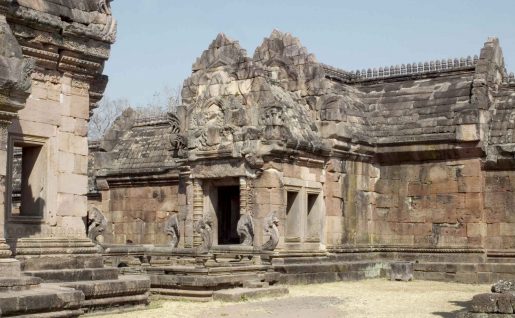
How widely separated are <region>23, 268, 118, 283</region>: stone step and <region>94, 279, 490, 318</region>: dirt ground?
25.9 inches

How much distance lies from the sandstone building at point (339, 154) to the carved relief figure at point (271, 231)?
0.46 ft

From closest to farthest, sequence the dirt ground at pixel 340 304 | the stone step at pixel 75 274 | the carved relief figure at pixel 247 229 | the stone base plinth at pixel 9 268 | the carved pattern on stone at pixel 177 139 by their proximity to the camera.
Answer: the stone base plinth at pixel 9 268 < the stone step at pixel 75 274 < the dirt ground at pixel 340 304 < the carved relief figure at pixel 247 229 < the carved pattern on stone at pixel 177 139

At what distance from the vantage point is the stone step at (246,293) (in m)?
14.1

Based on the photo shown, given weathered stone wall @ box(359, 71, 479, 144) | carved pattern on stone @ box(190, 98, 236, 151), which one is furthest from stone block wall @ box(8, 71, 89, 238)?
weathered stone wall @ box(359, 71, 479, 144)

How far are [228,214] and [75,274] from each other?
37.6 ft

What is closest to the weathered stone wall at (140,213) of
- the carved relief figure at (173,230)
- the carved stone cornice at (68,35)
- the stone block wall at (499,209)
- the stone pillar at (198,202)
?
the carved relief figure at (173,230)

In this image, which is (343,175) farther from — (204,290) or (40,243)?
(40,243)

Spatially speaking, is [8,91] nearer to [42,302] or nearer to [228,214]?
[42,302]

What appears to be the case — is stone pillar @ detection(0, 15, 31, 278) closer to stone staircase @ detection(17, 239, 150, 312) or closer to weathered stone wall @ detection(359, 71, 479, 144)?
stone staircase @ detection(17, 239, 150, 312)

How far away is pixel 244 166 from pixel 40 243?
8477 millimetres

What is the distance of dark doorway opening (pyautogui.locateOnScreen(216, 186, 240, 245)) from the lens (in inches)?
866

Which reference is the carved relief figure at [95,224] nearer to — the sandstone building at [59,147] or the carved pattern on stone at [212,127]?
the sandstone building at [59,147]

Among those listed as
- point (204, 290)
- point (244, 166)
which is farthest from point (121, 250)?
point (204, 290)

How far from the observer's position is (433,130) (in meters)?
20.7
